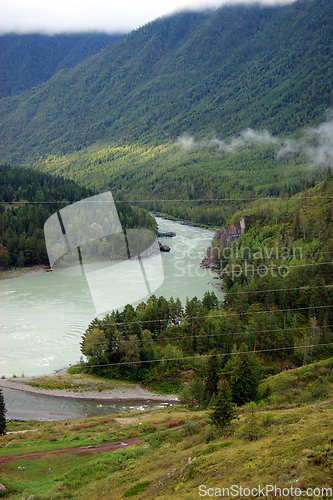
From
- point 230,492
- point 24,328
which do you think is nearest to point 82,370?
point 24,328

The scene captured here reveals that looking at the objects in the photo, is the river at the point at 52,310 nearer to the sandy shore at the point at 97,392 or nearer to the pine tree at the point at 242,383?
the sandy shore at the point at 97,392

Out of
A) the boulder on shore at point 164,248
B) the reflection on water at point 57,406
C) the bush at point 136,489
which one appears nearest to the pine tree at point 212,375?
the reflection on water at point 57,406

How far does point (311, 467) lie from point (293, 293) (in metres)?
23.7

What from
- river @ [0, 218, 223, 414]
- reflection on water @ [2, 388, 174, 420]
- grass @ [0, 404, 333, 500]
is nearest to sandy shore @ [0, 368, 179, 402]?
reflection on water @ [2, 388, 174, 420]

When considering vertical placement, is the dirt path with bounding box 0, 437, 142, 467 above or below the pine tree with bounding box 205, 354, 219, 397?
below

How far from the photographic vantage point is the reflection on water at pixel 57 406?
21734 millimetres

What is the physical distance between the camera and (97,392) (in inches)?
960

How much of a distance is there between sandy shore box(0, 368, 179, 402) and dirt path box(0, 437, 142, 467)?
7.76m

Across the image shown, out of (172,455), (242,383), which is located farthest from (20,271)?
(172,455)

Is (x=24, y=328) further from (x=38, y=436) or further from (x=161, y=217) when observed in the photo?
(x=161, y=217)

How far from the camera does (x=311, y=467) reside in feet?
27.2

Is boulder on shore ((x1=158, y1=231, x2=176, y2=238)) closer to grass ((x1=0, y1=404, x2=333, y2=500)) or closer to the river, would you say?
the river

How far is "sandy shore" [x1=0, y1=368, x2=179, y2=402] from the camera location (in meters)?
23.8

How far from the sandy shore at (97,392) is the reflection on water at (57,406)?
238mm
